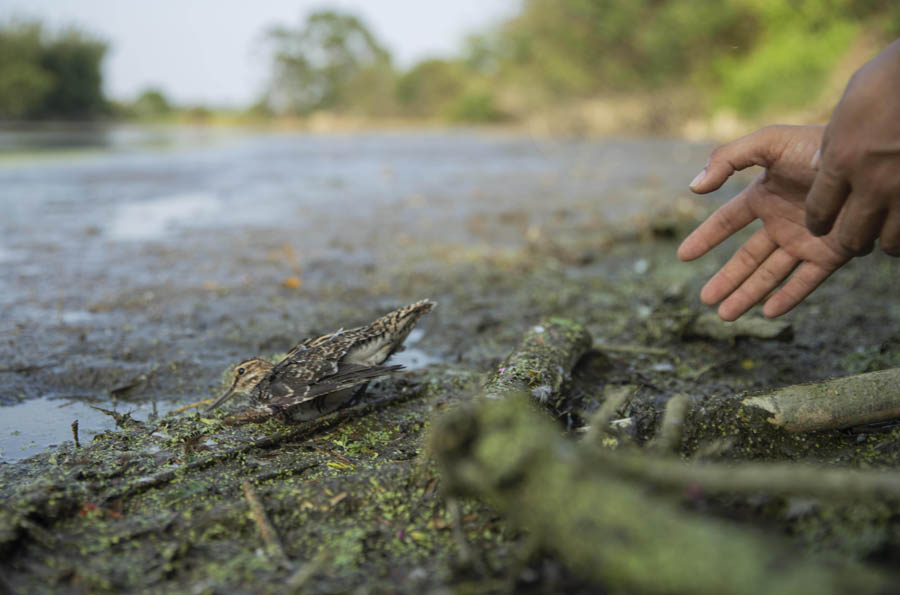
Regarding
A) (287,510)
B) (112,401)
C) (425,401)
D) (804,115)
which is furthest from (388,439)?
(804,115)

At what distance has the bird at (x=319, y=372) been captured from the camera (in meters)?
3.07

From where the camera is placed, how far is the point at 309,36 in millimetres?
84438

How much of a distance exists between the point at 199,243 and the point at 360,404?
569cm

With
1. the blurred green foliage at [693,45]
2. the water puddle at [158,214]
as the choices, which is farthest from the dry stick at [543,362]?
the blurred green foliage at [693,45]

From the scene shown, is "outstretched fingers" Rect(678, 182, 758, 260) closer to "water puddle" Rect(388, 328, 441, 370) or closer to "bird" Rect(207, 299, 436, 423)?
"bird" Rect(207, 299, 436, 423)

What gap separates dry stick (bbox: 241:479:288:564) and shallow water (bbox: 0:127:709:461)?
136cm

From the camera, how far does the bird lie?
3.07 meters

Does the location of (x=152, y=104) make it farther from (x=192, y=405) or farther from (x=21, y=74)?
(x=192, y=405)

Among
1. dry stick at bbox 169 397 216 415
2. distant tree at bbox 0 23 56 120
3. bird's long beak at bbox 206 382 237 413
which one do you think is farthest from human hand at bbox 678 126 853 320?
distant tree at bbox 0 23 56 120

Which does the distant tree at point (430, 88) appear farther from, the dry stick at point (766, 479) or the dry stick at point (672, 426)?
the dry stick at point (766, 479)

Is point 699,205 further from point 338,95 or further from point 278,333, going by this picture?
point 338,95

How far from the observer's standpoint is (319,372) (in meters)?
3.11

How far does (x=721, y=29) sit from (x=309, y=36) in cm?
6357

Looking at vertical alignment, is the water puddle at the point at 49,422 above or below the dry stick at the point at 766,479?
below
